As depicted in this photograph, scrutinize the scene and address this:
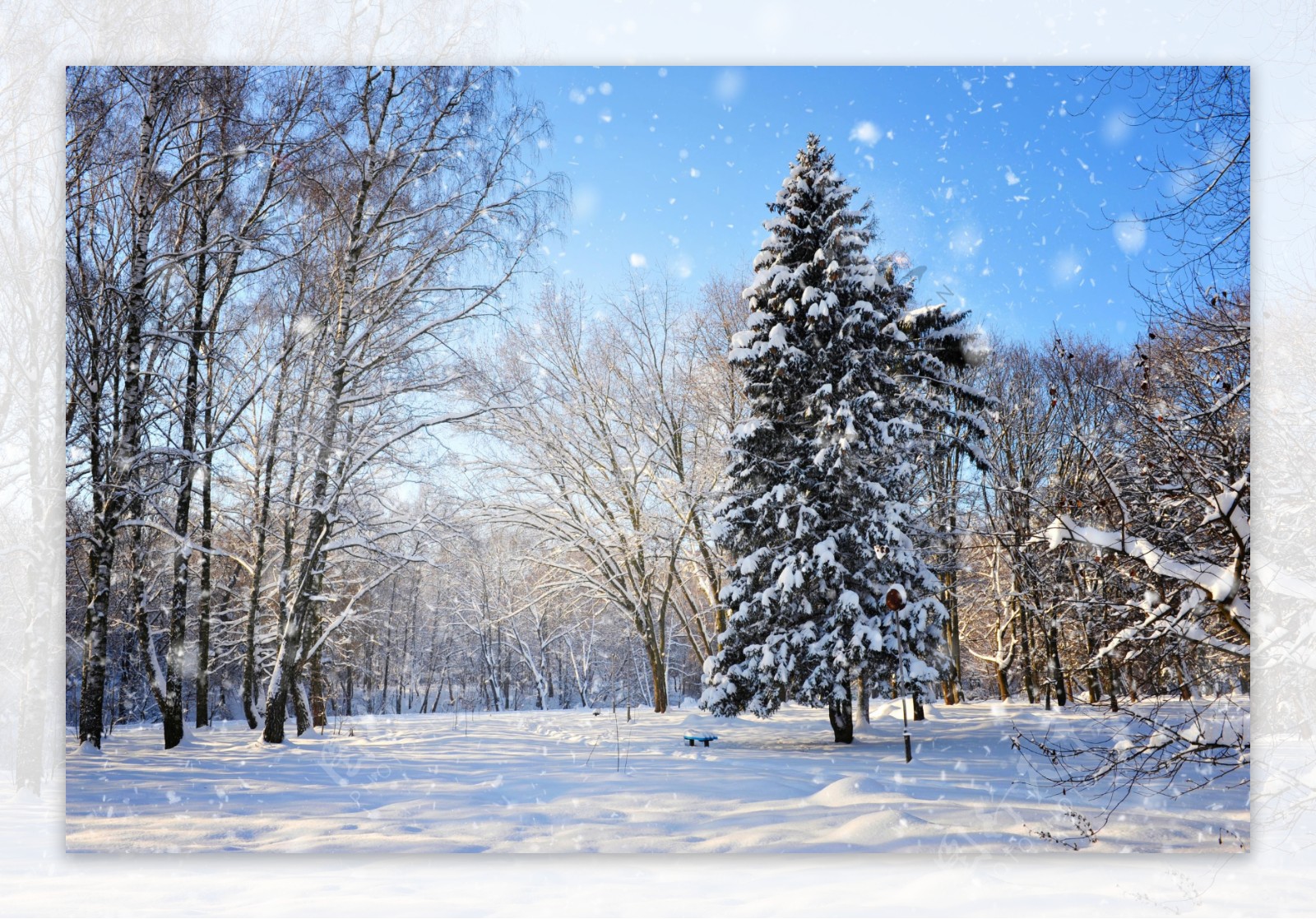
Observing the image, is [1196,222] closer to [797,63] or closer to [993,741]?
[797,63]

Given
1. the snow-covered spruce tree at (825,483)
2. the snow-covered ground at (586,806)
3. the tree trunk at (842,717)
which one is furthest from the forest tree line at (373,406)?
the tree trunk at (842,717)

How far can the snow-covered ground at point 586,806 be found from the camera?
3746 mm

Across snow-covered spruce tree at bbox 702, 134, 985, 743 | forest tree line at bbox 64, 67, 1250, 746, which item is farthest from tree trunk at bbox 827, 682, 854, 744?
forest tree line at bbox 64, 67, 1250, 746

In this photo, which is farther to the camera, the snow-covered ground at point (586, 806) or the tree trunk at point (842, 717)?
the tree trunk at point (842, 717)

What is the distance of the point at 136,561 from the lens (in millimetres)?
4453

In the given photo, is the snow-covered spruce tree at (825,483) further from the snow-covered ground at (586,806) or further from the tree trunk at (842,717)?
the snow-covered ground at (586,806)

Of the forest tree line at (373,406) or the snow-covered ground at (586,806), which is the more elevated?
the forest tree line at (373,406)

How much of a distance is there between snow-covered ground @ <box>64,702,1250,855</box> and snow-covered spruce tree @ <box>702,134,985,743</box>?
1.65 metres

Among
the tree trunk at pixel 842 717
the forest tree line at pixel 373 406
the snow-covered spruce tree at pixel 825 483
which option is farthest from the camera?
the snow-covered spruce tree at pixel 825 483

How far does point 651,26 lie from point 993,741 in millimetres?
4478

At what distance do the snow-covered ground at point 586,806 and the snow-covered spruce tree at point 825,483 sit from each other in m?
1.65

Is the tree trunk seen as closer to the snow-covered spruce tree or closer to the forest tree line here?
the snow-covered spruce tree

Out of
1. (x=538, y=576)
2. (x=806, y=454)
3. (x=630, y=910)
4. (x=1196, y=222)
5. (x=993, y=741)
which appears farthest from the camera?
(x=538, y=576)

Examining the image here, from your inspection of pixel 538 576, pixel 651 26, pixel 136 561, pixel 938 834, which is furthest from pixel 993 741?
pixel 538 576
